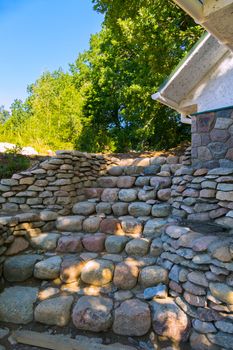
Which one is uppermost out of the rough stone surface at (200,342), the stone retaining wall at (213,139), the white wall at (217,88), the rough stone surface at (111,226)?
the white wall at (217,88)

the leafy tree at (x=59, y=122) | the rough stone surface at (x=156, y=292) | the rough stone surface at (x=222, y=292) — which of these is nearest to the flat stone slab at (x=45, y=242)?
the rough stone surface at (x=156, y=292)

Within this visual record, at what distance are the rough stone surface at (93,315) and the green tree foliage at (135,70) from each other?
5.92m

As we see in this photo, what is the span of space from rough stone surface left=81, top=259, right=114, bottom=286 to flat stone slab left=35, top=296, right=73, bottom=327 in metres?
0.39

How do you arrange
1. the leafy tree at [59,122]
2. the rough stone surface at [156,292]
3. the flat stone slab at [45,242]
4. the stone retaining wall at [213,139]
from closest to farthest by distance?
1. the rough stone surface at [156,292]
2. the flat stone slab at [45,242]
3. the stone retaining wall at [213,139]
4. the leafy tree at [59,122]

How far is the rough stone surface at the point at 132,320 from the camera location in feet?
9.59

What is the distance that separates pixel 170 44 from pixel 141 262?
6.15 meters

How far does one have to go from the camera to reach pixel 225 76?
4.73 metres

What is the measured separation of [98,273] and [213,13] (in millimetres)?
2990

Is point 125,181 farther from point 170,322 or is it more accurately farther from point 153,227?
point 170,322

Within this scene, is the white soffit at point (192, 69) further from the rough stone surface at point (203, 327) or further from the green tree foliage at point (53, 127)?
the green tree foliage at point (53, 127)

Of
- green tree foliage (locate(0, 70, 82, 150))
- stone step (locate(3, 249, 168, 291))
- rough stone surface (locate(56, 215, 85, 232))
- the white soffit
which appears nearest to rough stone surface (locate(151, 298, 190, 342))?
stone step (locate(3, 249, 168, 291))

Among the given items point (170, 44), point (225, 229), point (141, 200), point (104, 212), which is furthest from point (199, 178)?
point (170, 44)

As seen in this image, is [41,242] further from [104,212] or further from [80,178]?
[80,178]

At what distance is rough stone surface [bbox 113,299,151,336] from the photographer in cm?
292
